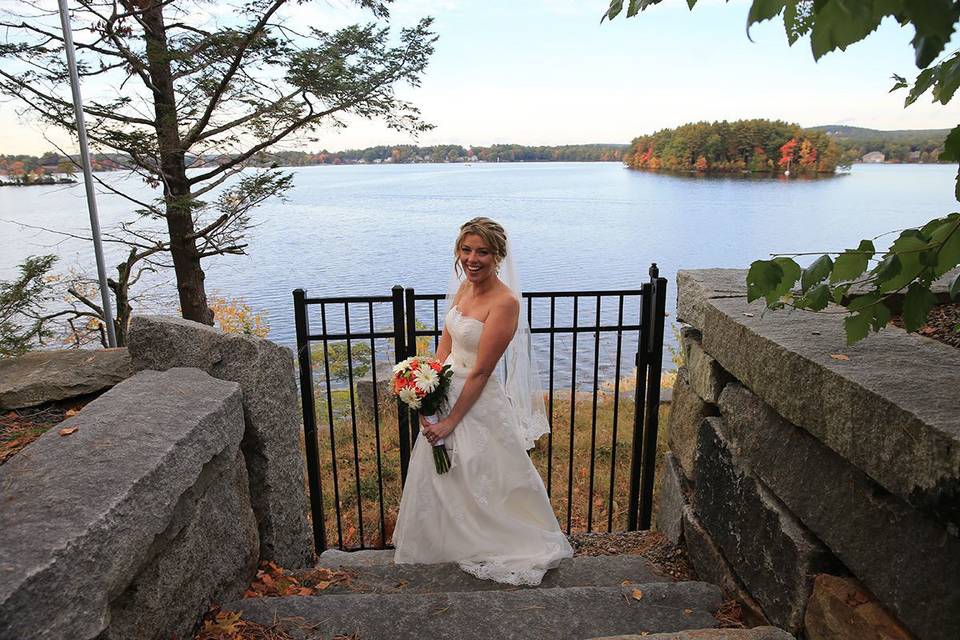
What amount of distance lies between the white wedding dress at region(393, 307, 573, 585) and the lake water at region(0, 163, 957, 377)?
18.6 ft

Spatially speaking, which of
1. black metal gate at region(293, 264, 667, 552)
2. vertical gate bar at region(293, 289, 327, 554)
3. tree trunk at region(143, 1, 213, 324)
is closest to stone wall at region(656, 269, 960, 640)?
black metal gate at region(293, 264, 667, 552)

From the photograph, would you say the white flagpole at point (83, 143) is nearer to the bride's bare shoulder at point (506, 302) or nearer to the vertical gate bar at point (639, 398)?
the bride's bare shoulder at point (506, 302)

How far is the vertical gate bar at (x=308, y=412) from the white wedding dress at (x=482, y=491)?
83 cm

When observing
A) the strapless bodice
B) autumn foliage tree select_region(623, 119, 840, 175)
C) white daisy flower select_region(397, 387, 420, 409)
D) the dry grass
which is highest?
autumn foliage tree select_region(623, 119, 840, 175)

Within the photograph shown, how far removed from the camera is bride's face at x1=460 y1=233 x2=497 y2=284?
132 inches

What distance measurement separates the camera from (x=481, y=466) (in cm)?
355

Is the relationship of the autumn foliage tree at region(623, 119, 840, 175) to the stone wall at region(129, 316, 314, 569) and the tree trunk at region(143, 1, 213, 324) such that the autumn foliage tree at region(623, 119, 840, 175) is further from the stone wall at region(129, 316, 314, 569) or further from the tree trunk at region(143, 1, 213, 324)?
the stone wall at region(129, 316, 314, 569)

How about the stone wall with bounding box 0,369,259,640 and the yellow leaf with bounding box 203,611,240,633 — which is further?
the yellow leaf with bounding box 203,611,240,633

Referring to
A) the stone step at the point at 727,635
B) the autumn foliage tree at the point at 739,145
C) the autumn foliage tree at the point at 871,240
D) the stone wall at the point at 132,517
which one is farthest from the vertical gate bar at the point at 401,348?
the autumn foliage tree at the point at 739,145

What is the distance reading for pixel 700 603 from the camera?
2633 millimetres

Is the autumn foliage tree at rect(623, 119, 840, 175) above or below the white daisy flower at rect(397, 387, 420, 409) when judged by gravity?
above

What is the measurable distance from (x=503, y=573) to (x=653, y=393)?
1.60 metres

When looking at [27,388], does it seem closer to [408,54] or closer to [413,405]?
[413,405]

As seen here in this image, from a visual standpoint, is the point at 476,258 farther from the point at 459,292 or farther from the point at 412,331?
the point at 412,331
